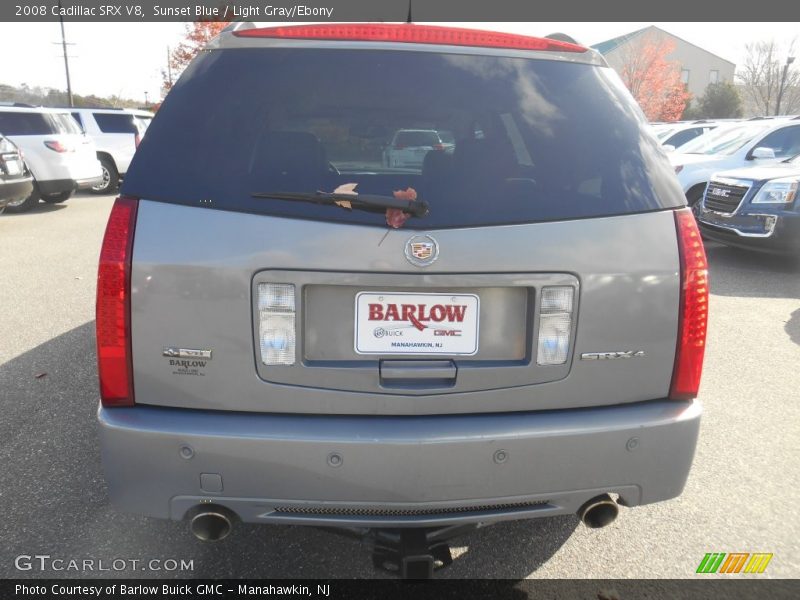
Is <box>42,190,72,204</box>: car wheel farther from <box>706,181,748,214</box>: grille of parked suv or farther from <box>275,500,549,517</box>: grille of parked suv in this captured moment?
<box>275,500,549,517</box>: grille of parked suv

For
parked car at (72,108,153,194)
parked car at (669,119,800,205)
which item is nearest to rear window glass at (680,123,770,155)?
parked car at (669,119,800,205)

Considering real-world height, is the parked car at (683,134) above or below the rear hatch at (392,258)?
below

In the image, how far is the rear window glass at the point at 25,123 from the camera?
1202 cm

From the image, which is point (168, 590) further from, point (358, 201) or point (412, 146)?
point (412, 146)

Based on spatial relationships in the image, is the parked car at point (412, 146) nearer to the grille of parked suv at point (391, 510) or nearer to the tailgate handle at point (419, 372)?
the tailgate handle at point (419, 372)

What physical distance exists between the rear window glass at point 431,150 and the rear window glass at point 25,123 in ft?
39.7

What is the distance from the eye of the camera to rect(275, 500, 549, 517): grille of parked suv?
1.93 metres

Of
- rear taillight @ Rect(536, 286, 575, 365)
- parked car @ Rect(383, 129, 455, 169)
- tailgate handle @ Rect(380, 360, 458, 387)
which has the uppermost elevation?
parked car @ Rect(383, 129, 455, 169)

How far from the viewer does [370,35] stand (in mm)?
2162

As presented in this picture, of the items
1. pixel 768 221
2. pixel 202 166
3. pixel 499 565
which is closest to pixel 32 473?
pixel 202 166

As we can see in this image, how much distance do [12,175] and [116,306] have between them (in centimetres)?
1015

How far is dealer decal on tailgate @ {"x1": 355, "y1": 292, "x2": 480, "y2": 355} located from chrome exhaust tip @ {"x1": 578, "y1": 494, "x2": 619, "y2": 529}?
67 centimetres

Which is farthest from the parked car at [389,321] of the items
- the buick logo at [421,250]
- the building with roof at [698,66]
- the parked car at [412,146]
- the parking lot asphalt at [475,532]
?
the building with roof at [698,66]

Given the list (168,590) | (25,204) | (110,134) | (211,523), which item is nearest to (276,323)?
(211,523)
